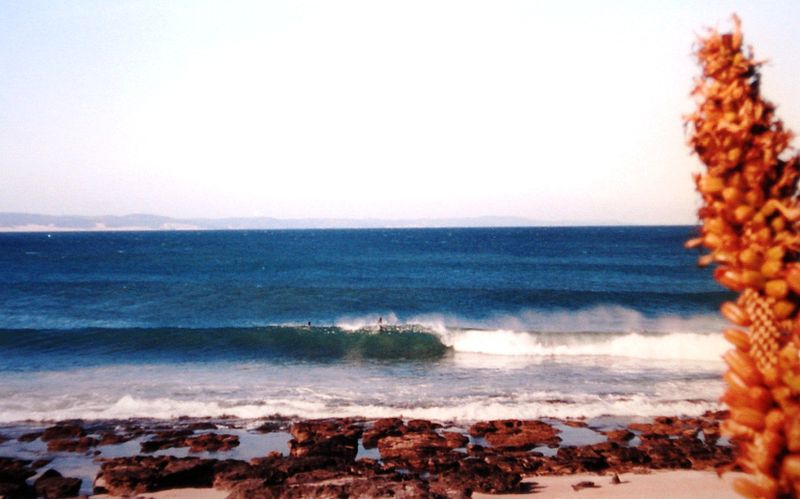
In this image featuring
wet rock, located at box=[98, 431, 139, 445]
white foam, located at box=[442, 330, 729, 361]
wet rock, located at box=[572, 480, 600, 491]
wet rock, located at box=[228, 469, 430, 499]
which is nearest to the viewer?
wet rock, located at box=[228, 469, 430, 499]

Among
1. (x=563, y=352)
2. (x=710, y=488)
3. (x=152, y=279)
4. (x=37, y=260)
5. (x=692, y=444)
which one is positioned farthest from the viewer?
(x=37, y=260)

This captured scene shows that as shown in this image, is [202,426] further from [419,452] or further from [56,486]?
[419,452]

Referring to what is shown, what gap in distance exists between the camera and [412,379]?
19875mm

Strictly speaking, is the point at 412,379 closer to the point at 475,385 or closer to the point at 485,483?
the point at 475,385

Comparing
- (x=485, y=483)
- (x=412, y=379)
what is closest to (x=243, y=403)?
(x=412, y=379)

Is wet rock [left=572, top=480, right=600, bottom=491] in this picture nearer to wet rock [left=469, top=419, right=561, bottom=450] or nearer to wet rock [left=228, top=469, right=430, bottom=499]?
wet rock [left=469, top=419, right=561, bottom=450]

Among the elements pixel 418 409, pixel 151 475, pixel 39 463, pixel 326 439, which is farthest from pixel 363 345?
pixel 151 475

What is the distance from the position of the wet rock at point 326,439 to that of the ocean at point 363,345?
1.73 metres

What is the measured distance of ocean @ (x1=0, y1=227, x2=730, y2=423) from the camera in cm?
1659

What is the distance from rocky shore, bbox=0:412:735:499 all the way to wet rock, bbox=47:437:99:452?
0.02 m

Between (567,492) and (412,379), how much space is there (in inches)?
402

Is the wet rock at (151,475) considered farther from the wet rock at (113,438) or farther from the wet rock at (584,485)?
the wet rock at (584,485)

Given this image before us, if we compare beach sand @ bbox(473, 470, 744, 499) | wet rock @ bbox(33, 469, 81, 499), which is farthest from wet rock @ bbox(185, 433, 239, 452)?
beach sand @ bbox(473, 470, 744, 499)

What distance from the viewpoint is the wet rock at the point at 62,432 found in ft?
44.1
